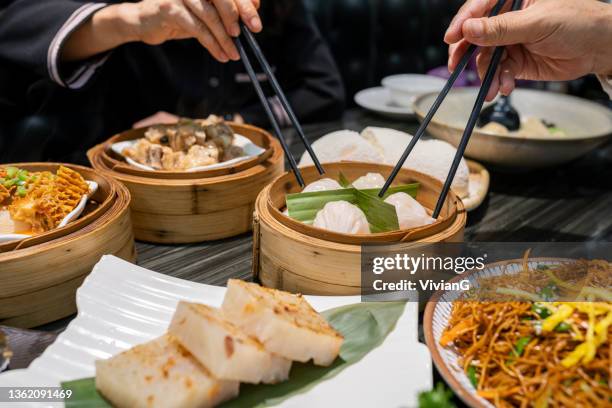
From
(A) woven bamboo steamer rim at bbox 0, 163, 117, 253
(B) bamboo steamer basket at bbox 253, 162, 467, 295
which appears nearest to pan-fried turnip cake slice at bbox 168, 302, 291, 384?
(B) bamboo steamer basket at bbox 253, 162, 467, 295

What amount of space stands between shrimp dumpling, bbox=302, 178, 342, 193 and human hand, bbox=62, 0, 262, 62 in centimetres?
61

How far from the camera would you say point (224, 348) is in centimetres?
104

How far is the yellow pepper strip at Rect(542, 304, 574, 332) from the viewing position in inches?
46.6

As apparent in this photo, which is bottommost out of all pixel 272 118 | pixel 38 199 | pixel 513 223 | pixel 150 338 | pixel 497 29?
pixel 513 223

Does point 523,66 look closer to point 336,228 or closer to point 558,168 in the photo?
point 558,168

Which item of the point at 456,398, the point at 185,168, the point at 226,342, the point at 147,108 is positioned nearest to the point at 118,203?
the point at 185,168

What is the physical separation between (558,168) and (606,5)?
3.48ft

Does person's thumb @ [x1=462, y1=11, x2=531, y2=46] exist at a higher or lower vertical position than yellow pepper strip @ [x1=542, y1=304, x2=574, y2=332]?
higher

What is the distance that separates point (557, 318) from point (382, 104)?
2708mm

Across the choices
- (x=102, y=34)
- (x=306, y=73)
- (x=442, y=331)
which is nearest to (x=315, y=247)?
(x=442, y=331)

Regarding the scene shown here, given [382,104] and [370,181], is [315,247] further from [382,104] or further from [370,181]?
[382,104]

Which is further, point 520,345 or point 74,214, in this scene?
point 74,214

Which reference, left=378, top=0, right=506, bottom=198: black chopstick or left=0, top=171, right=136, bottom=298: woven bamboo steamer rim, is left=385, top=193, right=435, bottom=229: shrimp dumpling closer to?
left=378, top=0, right=506, bottom=198: black chopstick

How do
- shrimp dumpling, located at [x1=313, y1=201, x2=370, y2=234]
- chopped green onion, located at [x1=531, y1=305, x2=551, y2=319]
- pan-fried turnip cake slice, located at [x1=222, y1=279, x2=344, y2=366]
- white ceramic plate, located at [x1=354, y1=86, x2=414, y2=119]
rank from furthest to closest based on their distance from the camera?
white ceramic plate, located at [x1=354, y1=86, x2=414, y2=119]
shrimp dumpling, located at [x1=313, y1=201, x2=370, y2=234]
chopped green onion, located at [x1=531, y1=305, x2=551, y2=319]
pan-fried turnip cake slice, located at [x1=222, y1=279, x2=344, y2=366]
